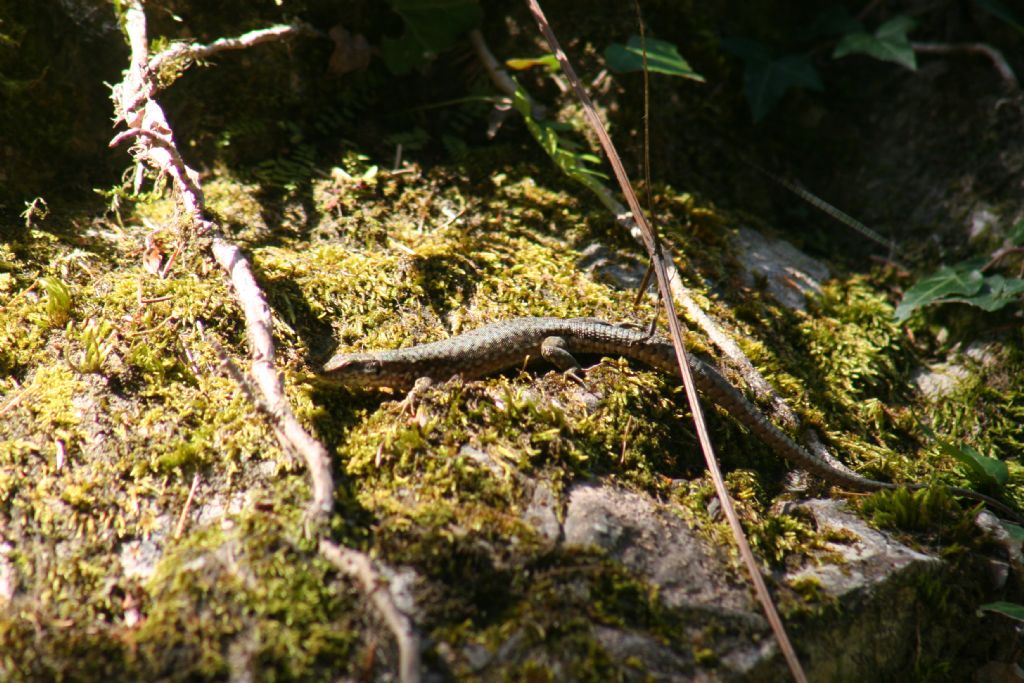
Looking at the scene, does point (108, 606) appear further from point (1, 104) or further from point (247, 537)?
point (1, 104)

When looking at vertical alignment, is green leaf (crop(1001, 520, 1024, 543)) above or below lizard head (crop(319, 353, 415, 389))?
below

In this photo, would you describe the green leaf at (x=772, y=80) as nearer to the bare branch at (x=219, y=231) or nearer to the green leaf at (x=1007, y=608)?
the bare branch at (x=219, y=231)

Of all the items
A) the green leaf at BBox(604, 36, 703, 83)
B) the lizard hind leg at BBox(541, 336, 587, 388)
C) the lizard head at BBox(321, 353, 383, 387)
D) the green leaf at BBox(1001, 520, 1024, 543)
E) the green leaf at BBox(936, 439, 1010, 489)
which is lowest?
the green leaf at BBox(1001, 520, 1024, 543)

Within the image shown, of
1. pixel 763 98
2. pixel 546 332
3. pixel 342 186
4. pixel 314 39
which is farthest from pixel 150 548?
pixel 763 98

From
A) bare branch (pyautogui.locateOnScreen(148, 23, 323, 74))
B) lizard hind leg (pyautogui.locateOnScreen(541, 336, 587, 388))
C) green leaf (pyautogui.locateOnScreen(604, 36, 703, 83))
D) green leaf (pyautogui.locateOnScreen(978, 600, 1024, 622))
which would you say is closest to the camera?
green leaf (pyautogui.locateOnScreen(978, 600, 1024, 622))

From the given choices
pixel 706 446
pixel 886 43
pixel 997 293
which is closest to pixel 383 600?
pixel 706 446

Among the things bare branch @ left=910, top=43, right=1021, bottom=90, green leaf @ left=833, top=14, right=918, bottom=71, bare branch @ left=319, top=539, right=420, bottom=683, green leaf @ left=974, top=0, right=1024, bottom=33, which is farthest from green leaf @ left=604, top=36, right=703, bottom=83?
bare branch @ left=319, top=539, right=420, bottom=683

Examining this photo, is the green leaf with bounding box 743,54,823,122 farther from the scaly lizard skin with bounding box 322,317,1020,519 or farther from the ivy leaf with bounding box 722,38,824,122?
the scaly lizard skin with bounding box 322,317,1020,519

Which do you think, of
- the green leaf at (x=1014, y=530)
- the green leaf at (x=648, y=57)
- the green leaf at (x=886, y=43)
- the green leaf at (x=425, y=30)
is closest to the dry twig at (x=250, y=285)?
the green leaf at (x=425, y=30)
